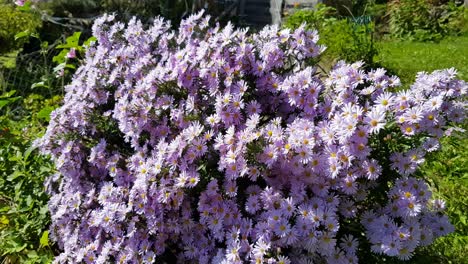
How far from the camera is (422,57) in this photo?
7184mm

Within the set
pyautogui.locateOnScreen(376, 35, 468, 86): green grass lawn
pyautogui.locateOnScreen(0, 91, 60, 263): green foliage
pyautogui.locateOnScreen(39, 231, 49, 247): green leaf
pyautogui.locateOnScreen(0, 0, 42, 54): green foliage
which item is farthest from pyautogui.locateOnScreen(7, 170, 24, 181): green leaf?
pyautogui.locateOnScreen(0, 0, 42, 54): green foliage

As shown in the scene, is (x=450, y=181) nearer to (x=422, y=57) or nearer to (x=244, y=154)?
(x=244, y=154)

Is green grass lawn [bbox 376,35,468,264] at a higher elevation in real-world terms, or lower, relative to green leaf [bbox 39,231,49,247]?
lower

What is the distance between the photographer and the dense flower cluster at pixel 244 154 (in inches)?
69.4

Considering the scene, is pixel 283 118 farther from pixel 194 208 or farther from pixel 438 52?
pixel 438 52

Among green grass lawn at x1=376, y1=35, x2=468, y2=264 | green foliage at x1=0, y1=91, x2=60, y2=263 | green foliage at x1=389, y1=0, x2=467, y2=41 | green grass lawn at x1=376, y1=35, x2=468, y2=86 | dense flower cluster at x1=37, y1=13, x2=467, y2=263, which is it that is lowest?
green foliage at x1=389, y1=0, x2=467, y2=41

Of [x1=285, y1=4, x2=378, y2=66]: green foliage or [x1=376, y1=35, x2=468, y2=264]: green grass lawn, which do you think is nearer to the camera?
[x1=376, y1=35, x2=468, y2=264]: green grass lawn

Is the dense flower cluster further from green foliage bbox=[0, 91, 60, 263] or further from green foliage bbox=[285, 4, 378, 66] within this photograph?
green foliage bbox=[285, 4, 378, 66]

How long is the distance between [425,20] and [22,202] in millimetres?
8614

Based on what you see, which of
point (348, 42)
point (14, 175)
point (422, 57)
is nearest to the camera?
point (14, 175)

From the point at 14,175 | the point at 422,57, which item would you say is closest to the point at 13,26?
the point at 14,175

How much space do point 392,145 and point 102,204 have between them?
1238 mm

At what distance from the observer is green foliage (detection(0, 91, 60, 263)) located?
2.74m

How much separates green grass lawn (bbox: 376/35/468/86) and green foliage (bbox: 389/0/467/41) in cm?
46
